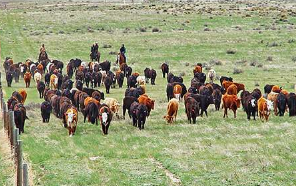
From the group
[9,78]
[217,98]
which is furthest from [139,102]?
[9,78]

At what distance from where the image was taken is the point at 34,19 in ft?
253

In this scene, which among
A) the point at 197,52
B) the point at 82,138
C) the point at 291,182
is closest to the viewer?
the point at 291,182

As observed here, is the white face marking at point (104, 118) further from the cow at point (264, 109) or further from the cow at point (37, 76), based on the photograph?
the cow at point (37, 76)

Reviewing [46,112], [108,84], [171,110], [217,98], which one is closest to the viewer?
[171,110]

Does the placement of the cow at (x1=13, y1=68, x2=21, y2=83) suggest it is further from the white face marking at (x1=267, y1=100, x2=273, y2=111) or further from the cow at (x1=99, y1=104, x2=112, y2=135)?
the white face marking at (x1=267, y1=100, x2=273, y2=111)

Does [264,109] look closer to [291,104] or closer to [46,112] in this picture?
[291,104]

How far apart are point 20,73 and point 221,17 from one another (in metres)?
40.2

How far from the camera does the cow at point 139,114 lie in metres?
21.3

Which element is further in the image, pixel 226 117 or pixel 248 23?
pixel 248 23

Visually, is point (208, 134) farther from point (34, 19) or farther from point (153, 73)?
point (34, 19)

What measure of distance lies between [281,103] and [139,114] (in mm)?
6217

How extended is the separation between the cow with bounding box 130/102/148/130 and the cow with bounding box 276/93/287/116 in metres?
5.74

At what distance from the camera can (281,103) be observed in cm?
2370

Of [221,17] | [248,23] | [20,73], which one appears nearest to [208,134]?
[20,73]
